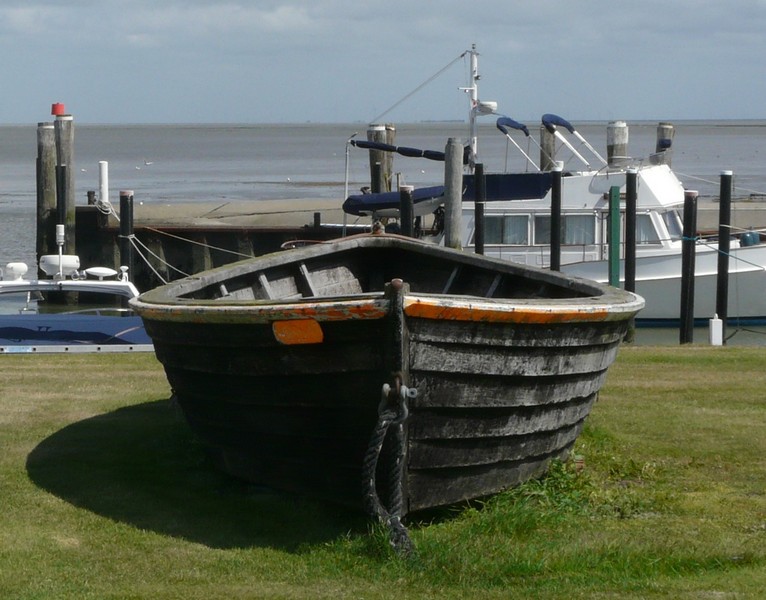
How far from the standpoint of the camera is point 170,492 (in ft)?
23.7

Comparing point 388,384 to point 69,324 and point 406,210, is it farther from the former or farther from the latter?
point 406,210

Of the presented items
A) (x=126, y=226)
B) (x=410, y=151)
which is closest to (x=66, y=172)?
(x=126, y=226)

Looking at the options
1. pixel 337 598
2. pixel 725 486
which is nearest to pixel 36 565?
pixel 337 598

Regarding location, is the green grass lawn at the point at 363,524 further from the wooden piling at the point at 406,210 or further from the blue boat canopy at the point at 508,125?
the blue boat canopy at the point at 508,125

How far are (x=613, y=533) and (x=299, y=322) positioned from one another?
2.00 metres

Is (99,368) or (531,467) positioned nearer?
(531,467)

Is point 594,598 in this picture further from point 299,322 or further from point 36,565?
point 36,565

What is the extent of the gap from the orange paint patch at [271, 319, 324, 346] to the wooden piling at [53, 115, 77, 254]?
604 inches

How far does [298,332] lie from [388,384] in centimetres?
53

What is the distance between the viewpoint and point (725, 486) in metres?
7.32

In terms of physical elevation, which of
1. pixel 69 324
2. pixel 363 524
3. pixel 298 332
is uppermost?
pixel 298 332

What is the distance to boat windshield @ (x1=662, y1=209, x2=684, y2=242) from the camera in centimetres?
2022

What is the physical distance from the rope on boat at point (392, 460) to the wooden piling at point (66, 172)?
1570 centimetres

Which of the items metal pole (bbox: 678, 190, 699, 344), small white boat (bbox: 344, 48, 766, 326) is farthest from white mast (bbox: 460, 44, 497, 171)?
metal pole (bbox: 678, 190, 699, 344)
